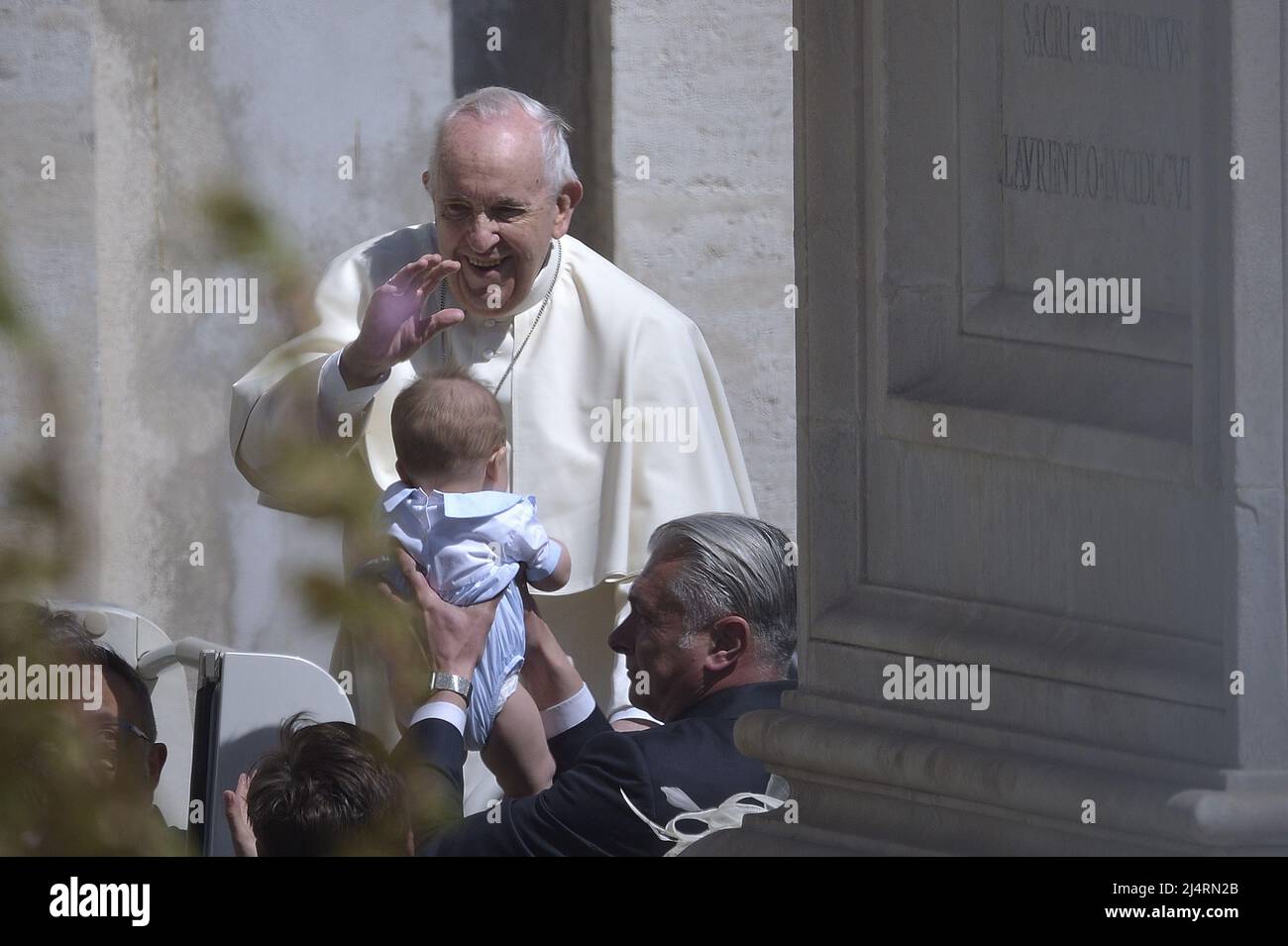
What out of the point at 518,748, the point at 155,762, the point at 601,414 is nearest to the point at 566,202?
the point at 601,414

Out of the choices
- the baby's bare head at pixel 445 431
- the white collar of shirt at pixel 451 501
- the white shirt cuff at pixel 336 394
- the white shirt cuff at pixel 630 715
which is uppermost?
the white shirt cuff at pixel 336 394

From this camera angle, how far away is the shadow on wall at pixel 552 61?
18.6 feet

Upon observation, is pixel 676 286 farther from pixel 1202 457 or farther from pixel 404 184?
pixel 1202 457

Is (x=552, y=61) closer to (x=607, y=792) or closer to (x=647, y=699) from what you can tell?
(x=647, y=699)

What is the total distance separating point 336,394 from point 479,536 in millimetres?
407

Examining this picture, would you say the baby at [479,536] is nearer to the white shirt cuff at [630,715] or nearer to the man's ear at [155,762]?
the white shirt cuff at [630,715]

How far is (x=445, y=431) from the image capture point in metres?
3.82

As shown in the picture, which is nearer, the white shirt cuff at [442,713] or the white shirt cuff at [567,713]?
the white shirt cuff at [442,713]

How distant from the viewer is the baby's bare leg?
11.9 feet

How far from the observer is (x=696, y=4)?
562 centimetres

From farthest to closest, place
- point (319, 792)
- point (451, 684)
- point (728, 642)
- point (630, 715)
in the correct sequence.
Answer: point (630, 715), point (451, 684), point (728, 642), point (319, 792)

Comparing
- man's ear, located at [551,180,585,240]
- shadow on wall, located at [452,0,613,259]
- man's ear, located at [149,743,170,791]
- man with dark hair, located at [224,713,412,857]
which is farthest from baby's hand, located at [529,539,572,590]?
shadow on wall, located at [452,0,613,259]

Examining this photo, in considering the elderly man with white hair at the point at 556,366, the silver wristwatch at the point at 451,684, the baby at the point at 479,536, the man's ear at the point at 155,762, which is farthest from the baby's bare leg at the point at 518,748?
the man's ear at the point at 155,762
